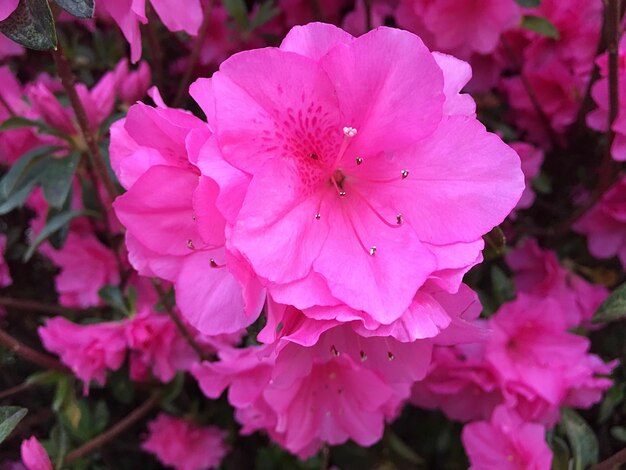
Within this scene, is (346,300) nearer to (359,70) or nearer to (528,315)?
(359,70)

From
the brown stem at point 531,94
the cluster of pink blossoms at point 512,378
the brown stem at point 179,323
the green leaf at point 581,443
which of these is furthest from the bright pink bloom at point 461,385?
the brown stem at point 531,94

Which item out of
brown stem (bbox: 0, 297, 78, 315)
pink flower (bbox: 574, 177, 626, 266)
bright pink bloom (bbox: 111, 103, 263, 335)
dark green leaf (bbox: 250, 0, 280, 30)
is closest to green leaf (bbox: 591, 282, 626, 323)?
pink flower (bbox: 574, 177, 626, 266)

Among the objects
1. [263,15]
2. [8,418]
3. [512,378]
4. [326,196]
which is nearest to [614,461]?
[512,378]

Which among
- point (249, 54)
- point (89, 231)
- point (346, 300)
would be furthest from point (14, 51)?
point (346, 300)

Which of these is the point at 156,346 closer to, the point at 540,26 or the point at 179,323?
the point at 179,323

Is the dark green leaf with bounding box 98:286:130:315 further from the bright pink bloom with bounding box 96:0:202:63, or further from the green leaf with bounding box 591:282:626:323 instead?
the green leaf with bounding box 591:282:626:323

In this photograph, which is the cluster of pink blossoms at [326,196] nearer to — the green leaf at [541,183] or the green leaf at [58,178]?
the green leaf at [58,178]

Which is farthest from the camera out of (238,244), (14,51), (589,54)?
(589,54)
